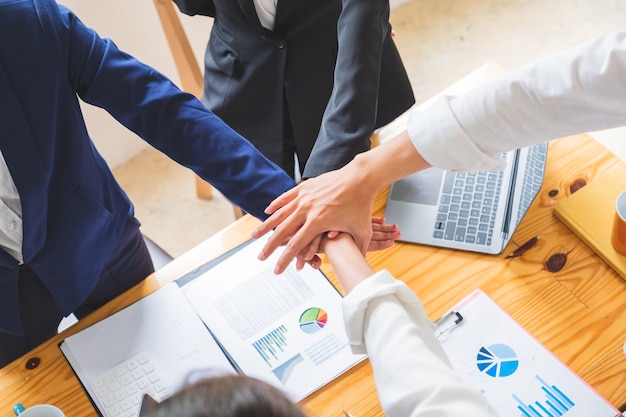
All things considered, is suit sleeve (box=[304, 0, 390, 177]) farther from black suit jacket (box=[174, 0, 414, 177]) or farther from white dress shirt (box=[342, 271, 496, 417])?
white dress shirt (box=[342, 271, 496, 417])

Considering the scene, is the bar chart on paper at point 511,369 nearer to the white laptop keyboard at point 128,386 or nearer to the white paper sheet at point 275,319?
the white paper sheet at point 275,319

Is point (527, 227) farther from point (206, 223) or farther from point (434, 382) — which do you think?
point (206, 223)

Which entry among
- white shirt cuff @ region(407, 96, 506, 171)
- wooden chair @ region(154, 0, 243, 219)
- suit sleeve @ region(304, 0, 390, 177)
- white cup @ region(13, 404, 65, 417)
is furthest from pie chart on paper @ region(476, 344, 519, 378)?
wooden chair @ region(154, 0, 243, 219)

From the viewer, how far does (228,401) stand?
0.59 metres

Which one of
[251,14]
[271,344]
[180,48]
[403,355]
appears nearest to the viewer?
[403,355]

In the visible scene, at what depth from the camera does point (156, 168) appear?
245 cm

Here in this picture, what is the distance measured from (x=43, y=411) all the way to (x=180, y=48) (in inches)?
46.7

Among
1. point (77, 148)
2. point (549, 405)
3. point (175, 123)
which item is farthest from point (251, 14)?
point (549, 405)

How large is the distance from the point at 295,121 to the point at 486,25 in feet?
5.44

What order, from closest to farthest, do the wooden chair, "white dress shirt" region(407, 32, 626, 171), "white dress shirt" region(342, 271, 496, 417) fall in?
A: "white dress shirt" region(342, 271, 496, 417), "white dress shirt" region(407, 32, 626, 171), the wooden chair

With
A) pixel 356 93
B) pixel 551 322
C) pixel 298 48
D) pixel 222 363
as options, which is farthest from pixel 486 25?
pixel 222 363

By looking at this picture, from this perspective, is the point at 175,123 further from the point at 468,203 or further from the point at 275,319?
the point at 468,203

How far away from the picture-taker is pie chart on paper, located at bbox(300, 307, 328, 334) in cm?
105

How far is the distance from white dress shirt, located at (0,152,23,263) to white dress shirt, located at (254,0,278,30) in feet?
1.98
